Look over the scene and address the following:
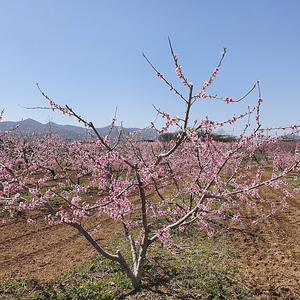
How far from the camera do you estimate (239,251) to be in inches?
264

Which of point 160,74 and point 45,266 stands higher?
point 160,74

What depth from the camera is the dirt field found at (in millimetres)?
5254

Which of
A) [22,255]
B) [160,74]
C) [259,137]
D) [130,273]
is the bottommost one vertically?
[22,255]

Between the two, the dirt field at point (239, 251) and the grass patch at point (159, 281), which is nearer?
the grass patch at point (159, 281)

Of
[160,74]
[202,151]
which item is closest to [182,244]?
[202,151]

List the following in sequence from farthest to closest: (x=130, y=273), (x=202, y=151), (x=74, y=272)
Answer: (x=74, y=272), (x=130, y=273), (x=202, y=151)

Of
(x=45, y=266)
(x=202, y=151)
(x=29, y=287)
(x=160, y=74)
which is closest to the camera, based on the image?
(x=160, y=74)

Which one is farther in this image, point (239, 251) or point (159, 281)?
point (239, 251)

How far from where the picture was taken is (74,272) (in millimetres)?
5516

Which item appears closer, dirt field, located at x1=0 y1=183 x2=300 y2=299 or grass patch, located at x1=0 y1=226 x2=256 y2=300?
grass patch, located at x1=0 y1=226 x2=256 y2=300

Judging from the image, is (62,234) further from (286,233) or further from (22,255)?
(286,233)

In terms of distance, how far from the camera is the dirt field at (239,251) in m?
5.25

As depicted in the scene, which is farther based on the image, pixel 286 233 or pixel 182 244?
pixel 286 233

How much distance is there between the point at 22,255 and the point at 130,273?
391cm
